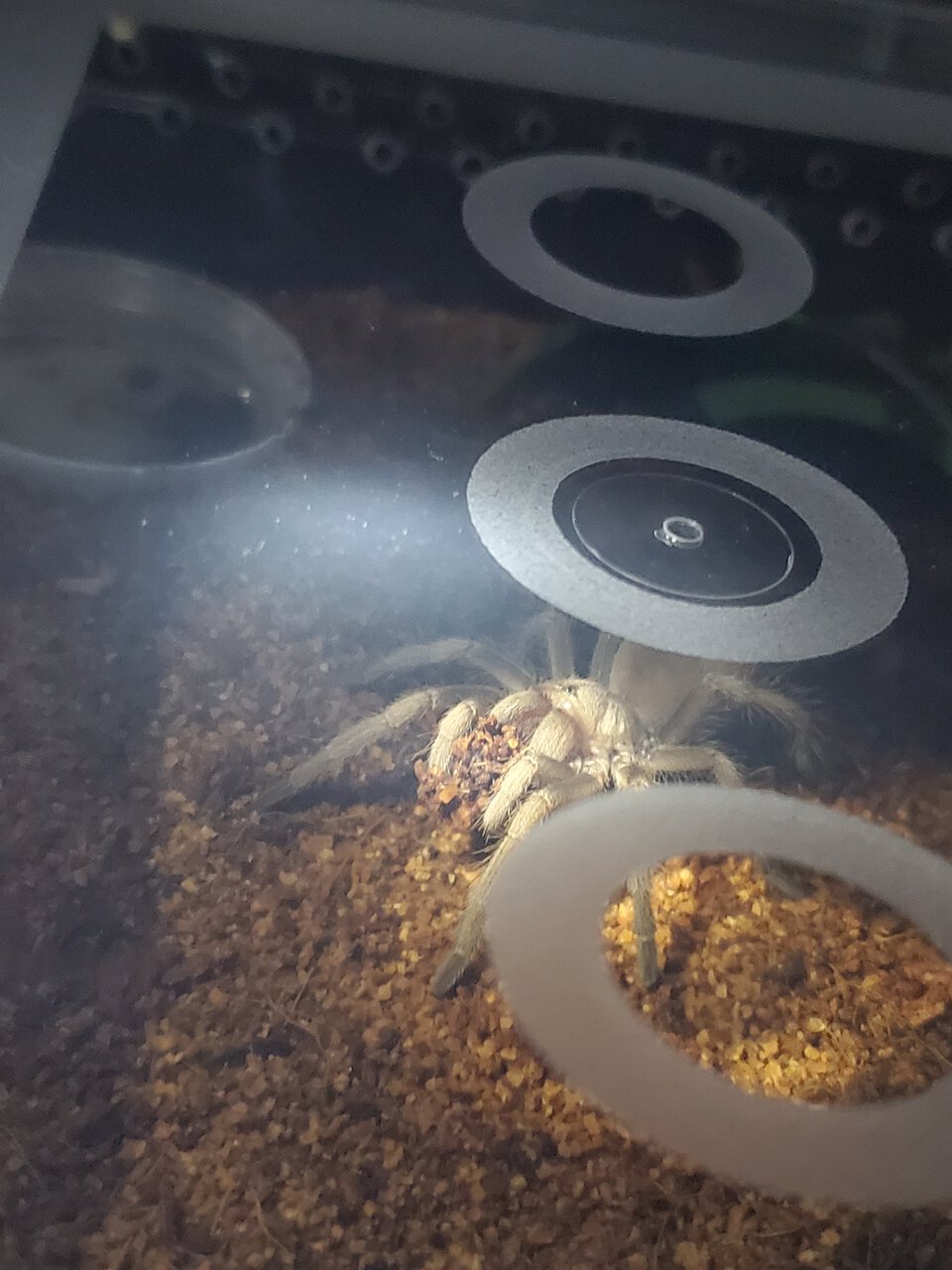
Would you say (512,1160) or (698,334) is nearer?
(512,1160)

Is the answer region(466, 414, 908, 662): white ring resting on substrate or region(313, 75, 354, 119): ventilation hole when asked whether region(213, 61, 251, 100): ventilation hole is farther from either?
region(466, 414, 908, 662): white ring resting on substrate

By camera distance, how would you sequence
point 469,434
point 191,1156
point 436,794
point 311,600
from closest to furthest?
1. point 191,1156
2. point 436,794
3. point 311,600
4. point 469,434

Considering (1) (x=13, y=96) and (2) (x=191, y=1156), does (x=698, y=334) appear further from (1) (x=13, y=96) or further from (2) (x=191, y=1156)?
(2) (x=191, y=1156)

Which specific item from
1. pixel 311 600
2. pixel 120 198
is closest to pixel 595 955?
pixel 311 600

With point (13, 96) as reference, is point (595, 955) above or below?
below

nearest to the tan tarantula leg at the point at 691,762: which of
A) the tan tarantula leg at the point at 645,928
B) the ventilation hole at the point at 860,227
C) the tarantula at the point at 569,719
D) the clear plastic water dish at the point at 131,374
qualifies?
the tarantula at the point at 569,719

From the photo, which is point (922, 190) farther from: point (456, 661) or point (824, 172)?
point (456, 661)

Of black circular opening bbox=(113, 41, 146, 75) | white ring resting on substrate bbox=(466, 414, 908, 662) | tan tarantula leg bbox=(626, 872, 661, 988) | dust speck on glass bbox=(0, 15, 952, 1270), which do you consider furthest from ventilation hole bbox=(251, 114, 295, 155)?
tan tarantula leg bbox=(626, 872, 661, 988)
